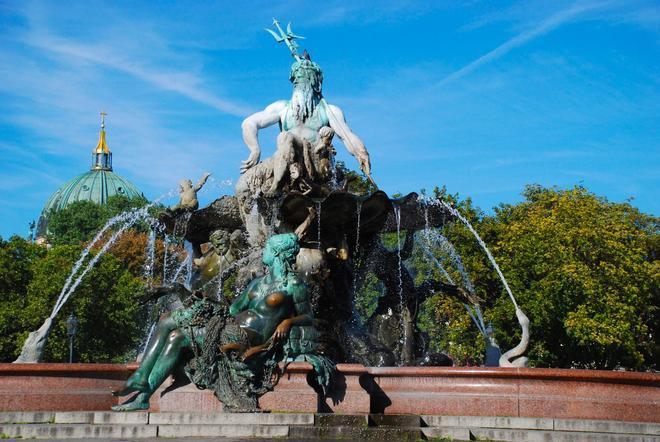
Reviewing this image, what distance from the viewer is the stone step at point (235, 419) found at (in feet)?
34.3

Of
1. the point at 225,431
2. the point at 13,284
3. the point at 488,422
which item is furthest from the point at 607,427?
the point at 13,284

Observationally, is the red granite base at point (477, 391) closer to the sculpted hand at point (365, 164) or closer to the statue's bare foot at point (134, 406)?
the statue's bare foot at point (134, 406)

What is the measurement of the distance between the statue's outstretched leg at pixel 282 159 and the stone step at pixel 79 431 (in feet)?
21.2

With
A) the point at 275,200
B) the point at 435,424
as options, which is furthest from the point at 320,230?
the point at 435,424

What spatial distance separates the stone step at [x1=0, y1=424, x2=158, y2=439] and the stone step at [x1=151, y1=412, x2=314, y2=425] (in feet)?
1.00

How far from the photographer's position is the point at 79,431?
10.2 meters

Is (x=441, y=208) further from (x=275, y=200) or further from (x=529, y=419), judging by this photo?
(x=529, y=419)

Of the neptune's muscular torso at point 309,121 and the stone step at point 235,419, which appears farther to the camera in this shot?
the neptune's muscular torso at point 309,121

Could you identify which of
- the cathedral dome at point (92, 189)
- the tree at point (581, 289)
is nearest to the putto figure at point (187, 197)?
the tree at point (581, 289)

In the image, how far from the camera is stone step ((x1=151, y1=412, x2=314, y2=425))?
34.3 ft

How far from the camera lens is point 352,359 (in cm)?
1552

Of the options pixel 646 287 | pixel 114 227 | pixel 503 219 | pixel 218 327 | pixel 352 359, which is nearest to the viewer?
pixel 218 327

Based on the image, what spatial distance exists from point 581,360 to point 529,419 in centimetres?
2365

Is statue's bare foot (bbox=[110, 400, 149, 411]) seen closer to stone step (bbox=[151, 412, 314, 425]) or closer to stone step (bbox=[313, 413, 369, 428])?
stone step (bbox=[151, 412, 314, 425])
